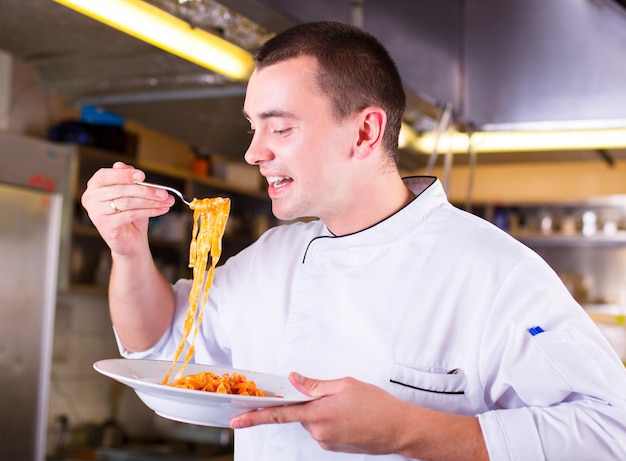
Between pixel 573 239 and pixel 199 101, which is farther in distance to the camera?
pixel 573 239

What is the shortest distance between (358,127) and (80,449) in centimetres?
409

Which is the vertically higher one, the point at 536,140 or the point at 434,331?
the point at 536,140

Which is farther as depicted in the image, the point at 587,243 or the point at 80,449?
the point at 587,243

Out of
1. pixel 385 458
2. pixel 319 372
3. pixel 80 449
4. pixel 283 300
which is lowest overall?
pixel 80 449

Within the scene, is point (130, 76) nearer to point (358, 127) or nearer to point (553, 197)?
point (358, 127)

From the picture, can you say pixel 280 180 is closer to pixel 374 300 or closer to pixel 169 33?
pixel 374 300

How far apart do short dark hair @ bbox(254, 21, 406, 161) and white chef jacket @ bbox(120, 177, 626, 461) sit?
244 millimetres

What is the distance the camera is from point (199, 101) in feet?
12.4

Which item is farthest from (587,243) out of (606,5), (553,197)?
(606,5)

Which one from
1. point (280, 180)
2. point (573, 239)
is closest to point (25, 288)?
point (280, 180)

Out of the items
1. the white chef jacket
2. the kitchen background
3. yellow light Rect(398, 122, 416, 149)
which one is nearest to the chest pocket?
the white chef jacket

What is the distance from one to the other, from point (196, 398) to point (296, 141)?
0.59m

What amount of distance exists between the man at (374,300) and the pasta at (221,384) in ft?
0.30

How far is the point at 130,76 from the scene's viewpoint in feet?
11.6
